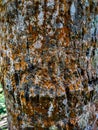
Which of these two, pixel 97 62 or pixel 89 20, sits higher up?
pixel 89 20

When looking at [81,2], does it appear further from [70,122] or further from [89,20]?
[70,122]

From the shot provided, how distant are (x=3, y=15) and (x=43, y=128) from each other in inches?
25.2

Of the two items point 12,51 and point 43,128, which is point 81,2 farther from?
point 43,128

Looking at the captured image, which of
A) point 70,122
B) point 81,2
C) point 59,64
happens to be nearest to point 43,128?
point 70,122

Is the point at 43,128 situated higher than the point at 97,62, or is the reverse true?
the point at 97,62

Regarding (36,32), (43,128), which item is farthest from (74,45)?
(43,128)

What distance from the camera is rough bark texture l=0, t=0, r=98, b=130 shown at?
1.62 metres

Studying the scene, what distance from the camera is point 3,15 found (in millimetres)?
1675

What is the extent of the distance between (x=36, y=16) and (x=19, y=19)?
3.5 inches

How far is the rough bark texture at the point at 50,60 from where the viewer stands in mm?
1618

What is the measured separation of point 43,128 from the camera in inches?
66.9

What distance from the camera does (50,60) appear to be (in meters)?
1.63

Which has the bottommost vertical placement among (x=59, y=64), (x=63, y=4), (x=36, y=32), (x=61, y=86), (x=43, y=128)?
(x=43, y=128)

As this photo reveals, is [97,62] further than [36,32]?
Yes
